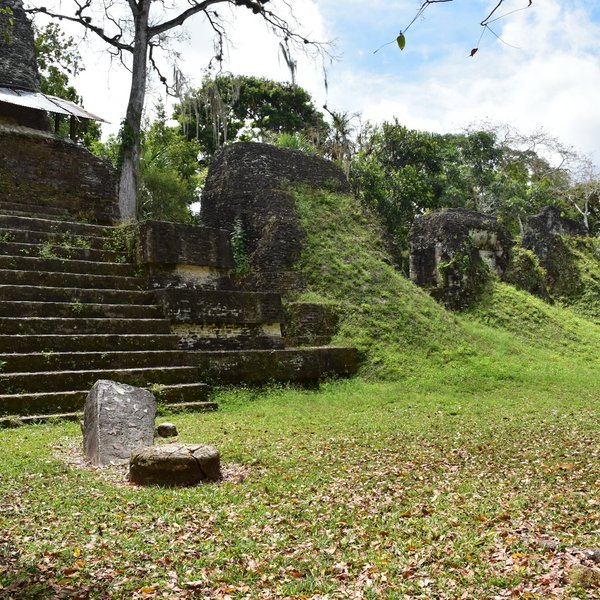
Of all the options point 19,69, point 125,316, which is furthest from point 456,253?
point 19,69

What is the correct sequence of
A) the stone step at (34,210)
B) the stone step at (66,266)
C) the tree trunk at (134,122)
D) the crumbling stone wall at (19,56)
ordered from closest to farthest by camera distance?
the stone step at (66,266)
the stone step at (34,210)
the crumbling stone wall at (19,56)
the tree trunk at (134,122)

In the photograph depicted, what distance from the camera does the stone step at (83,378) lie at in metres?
7.53

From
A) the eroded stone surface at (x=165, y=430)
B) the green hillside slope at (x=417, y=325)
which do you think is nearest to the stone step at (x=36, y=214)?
the green hillside slope at (x=417, y=325)

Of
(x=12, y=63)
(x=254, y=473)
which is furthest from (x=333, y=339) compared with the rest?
(x=12, y=63)

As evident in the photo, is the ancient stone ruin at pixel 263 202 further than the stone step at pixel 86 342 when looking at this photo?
Yes

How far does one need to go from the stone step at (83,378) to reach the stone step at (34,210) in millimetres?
4866

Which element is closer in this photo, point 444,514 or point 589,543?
point 589,543

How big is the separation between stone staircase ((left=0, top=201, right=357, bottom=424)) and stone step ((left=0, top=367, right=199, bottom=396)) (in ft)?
0.04

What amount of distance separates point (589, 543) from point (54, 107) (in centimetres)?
1348

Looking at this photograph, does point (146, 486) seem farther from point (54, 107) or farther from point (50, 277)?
point (54, 107)

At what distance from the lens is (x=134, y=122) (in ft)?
51.8

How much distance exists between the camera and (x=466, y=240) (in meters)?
17.2

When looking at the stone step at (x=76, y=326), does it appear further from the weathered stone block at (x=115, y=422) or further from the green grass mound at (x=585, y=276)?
the green grass mound at (x=585, y=276)

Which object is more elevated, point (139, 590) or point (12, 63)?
point (12, 63)
